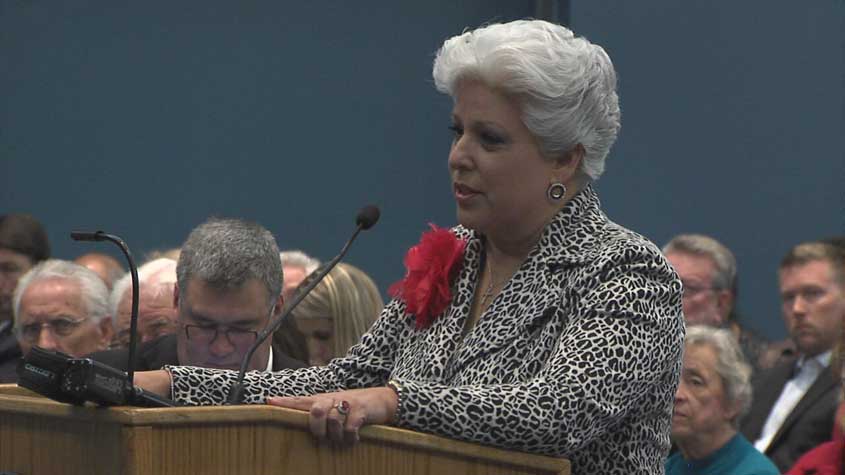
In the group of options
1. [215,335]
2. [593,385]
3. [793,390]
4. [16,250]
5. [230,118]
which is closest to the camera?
[593,385]

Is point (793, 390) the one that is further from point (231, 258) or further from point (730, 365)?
point (231, 258)

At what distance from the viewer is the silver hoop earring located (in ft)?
8.66

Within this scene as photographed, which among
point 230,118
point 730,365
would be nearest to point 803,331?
point 730,365

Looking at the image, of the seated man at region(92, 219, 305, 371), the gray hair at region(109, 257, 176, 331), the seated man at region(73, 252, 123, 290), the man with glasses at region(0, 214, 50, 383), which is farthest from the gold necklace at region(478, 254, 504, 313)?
the seated man at region(73, 252, 123, 290)

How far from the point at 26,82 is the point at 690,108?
12.6 feet

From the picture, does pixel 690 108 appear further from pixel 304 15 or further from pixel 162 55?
pixel 162 55

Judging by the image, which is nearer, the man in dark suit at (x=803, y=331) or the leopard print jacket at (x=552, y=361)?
the leopard print jacket at (x=552, y=361)

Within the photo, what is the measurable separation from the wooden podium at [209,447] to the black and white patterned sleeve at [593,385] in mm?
38

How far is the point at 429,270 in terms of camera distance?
2.78m

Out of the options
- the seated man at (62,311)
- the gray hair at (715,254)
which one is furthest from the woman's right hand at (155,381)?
the gray hair at (715,254)

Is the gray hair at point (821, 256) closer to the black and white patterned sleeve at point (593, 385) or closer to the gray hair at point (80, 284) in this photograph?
the gray hair at point (80, 284)

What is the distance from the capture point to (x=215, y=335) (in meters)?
4.06

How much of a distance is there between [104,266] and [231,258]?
3.77 meters

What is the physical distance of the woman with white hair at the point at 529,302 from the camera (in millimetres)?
2330
